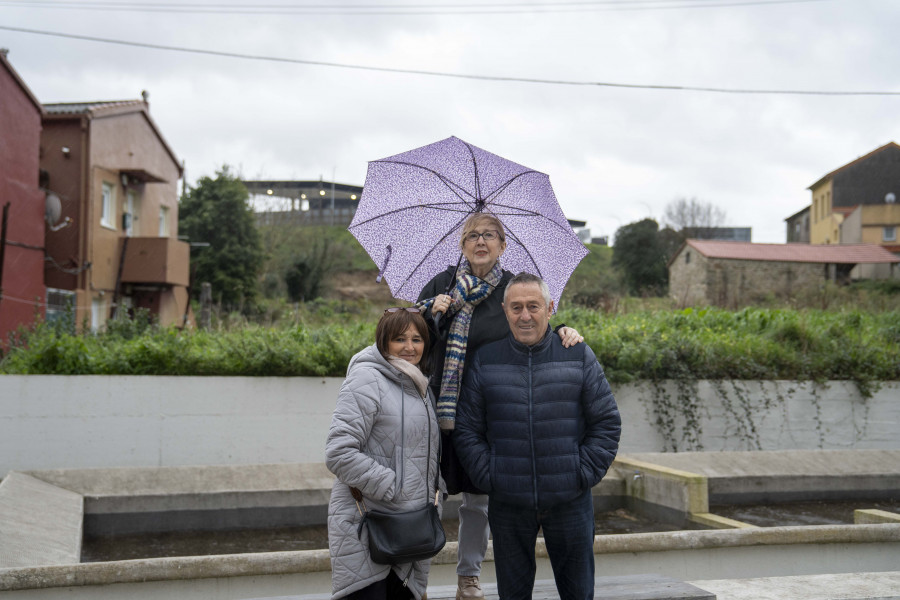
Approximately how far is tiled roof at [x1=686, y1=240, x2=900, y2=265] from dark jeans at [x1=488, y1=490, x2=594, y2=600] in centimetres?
2988

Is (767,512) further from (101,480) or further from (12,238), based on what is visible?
(12,238)

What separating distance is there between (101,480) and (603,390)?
6.66 m

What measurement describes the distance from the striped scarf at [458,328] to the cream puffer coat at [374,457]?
149 millimetres

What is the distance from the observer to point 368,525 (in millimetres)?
3176

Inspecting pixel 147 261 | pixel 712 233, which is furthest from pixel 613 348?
pixel 712 233

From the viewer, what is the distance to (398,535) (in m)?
3.15

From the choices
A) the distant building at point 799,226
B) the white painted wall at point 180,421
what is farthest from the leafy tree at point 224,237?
the distant building at point 799,226

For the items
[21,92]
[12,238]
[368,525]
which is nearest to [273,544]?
[368,525]

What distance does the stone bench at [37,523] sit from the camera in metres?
6.09

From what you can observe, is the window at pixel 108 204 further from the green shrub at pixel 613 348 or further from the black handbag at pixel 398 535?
the black handbag at pixel 398 535

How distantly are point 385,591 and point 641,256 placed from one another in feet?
128

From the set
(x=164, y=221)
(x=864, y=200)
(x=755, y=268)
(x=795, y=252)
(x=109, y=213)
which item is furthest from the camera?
(x=864, y=200)

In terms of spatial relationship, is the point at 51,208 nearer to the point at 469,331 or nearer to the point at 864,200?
the point at 469,331

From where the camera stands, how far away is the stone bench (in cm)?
609
